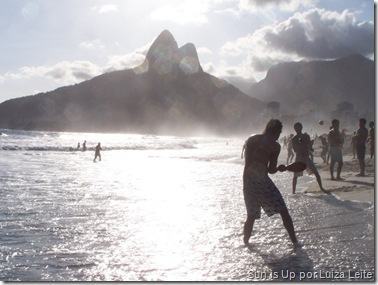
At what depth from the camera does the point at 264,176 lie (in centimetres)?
663

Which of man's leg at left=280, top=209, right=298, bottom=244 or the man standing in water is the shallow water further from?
the man standing in water

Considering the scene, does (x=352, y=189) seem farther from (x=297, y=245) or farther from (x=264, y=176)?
(x=264, y=176)

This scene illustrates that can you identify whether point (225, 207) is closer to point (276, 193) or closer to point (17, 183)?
point (276, 193)

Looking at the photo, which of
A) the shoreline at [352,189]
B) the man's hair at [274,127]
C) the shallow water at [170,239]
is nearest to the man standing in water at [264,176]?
the man's hair at [274,127]

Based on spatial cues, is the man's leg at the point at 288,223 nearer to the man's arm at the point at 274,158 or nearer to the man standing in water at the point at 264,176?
the man standing in water at the point at 264,176

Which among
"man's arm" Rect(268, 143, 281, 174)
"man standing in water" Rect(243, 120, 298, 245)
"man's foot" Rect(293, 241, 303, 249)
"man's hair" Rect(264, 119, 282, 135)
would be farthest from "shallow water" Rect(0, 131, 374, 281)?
"man's hair" Rect(264, 119, 282, 135)

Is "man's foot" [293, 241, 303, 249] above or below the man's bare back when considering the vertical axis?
below

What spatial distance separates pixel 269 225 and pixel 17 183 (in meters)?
10.1

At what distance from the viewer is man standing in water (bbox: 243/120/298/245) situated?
21.5 ft

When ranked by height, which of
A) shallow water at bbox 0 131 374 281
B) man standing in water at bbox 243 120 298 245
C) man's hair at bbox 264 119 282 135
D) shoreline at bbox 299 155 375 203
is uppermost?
man's hair at bbox 264 119 282 135

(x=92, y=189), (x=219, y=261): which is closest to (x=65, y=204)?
(x=92, y=189)

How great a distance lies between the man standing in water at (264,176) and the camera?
21.5 feet

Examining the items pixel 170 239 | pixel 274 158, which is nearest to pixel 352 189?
pixel 274 158

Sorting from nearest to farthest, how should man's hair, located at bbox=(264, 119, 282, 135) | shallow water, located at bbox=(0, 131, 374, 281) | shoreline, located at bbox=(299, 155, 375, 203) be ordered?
shallow water, located at bbox=(0, 131, 374, 281) → man's hair, located at bbox=(264, 119, 282, 135) → shoreline, located at bbox=(299, 155, 375, 203)
